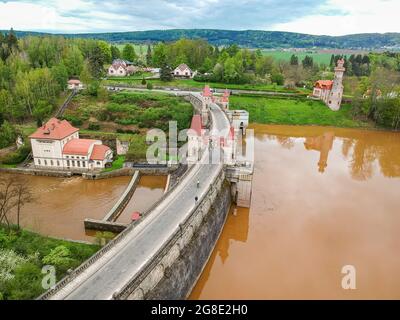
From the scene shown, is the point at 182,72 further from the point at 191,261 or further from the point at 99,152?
the point at 191,261

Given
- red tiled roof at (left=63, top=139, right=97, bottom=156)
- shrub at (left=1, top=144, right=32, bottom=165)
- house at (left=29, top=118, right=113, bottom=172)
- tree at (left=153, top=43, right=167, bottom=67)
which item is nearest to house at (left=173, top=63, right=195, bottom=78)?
tree at (left=153, top=43, right=167, bottom=67)

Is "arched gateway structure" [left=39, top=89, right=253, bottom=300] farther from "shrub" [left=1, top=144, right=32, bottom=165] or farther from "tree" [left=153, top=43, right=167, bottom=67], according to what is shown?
"tree" [left=153, top=43, right=167, bottom=67]

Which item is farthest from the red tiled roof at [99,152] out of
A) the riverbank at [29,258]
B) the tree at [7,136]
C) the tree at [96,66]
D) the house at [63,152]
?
the tree at [96,66]

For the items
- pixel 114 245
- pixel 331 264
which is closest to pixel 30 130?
pixel 114 245

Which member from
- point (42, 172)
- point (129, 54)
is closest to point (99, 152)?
point (42, 172)

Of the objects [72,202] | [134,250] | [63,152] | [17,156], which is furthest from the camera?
[17,156]

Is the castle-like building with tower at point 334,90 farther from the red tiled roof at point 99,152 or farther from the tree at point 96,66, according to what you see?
the tree at point 96,66
